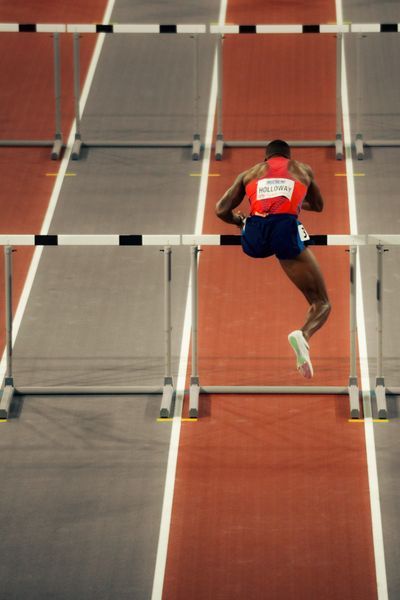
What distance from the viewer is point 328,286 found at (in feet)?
60.7

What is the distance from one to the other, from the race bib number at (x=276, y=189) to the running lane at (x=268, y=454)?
2773 mm

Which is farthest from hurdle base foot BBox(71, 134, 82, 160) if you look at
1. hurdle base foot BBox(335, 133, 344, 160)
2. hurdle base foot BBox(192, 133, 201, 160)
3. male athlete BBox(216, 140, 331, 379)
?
male athlete BBox(216, 140, 331, 379)

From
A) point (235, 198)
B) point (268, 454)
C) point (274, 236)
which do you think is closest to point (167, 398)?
point (268, 454)

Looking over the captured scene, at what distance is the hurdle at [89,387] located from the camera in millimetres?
15180

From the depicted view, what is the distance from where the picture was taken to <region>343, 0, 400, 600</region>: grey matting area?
1498cm

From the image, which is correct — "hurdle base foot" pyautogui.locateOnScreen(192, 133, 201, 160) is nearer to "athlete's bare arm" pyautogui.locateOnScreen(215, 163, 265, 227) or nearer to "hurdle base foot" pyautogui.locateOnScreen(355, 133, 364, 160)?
"hurdle base foot" pyautogui.locateOnScreen(355, 133, 364, 160)

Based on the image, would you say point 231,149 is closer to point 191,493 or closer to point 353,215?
point 353,215

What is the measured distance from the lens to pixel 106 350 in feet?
57.1

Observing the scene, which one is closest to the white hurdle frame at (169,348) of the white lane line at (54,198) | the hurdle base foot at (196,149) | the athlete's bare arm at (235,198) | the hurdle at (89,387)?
the hurdle at (89,387)

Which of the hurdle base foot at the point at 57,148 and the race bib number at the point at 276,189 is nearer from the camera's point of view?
the race bib number at the point at 276,189

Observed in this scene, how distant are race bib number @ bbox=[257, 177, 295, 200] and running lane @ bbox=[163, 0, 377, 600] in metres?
2.77

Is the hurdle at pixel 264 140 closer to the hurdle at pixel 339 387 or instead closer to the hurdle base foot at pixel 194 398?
the hurdle at pixel 339 387

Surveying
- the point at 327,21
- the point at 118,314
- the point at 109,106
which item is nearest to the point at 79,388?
the point at 118,314

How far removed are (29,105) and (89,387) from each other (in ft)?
23.7
